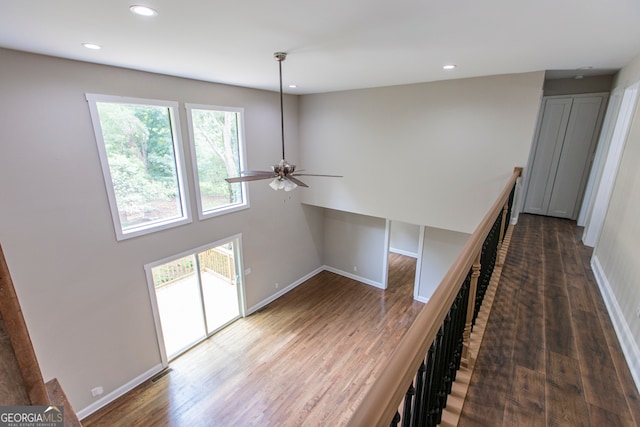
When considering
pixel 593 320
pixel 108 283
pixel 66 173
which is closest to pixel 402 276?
pixel 593 320

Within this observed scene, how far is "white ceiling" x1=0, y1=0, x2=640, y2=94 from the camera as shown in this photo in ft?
6.52

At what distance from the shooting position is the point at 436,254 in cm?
695

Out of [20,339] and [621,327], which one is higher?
[20,339]

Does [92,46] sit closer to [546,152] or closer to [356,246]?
[356,246]

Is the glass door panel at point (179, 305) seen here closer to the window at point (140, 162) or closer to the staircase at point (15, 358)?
the window at point (140, 162)

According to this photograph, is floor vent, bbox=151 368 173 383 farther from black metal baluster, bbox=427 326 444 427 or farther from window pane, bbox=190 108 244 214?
black metal baluster, bbox=427 326 444 427

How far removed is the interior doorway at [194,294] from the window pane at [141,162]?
88cm

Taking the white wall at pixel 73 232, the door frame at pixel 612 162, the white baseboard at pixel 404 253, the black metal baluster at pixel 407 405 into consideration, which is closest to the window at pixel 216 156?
the white wall at pixel 73 232

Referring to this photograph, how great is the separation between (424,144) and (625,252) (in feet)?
11.0

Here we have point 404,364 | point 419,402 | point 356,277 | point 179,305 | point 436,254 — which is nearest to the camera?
point 404,364

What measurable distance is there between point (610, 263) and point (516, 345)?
1606 millimetres

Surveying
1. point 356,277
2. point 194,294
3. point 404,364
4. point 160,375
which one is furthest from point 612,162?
point 160,375

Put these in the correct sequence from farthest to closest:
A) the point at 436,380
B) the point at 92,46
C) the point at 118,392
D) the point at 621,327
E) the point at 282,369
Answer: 1. the point at 282,369
2. the point at 118,392
3. the point at 92,46
4. the point at 621,327
5. the point at 436,380

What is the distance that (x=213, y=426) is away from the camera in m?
4.17
